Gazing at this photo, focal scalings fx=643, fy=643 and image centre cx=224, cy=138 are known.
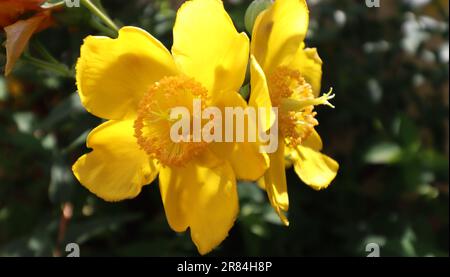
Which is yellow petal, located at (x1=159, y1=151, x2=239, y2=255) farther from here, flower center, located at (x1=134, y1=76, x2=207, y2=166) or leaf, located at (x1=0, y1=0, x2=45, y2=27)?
leaf, located at (x1=0, y1=0, x2=45, y2=27)

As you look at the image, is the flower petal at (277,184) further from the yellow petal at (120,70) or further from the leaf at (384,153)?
the leaf at (384,153)

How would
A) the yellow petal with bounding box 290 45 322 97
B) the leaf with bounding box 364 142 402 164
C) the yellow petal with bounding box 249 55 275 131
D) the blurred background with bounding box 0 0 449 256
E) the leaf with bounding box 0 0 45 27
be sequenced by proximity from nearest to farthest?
the yellow petal with bounding box 249 55 275 131 → the leaf with bounding box 0 0 45 27 → the yellow petal with bounding box 290 45 322 97 → the blurred background with bounding box 0 0 449 256 → the leaf with bounding box 364 142 402 164

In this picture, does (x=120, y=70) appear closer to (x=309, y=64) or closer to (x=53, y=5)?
(x=53, y=5)

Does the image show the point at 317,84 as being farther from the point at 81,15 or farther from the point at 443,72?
the point at 443,72

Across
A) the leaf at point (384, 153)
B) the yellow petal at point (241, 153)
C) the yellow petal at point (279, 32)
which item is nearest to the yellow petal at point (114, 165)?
the yellow petal at point (241, 153)

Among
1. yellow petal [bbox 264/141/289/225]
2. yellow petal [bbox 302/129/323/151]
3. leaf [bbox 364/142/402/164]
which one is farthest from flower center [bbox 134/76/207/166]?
leaf [bbox 364/142/402/164]
